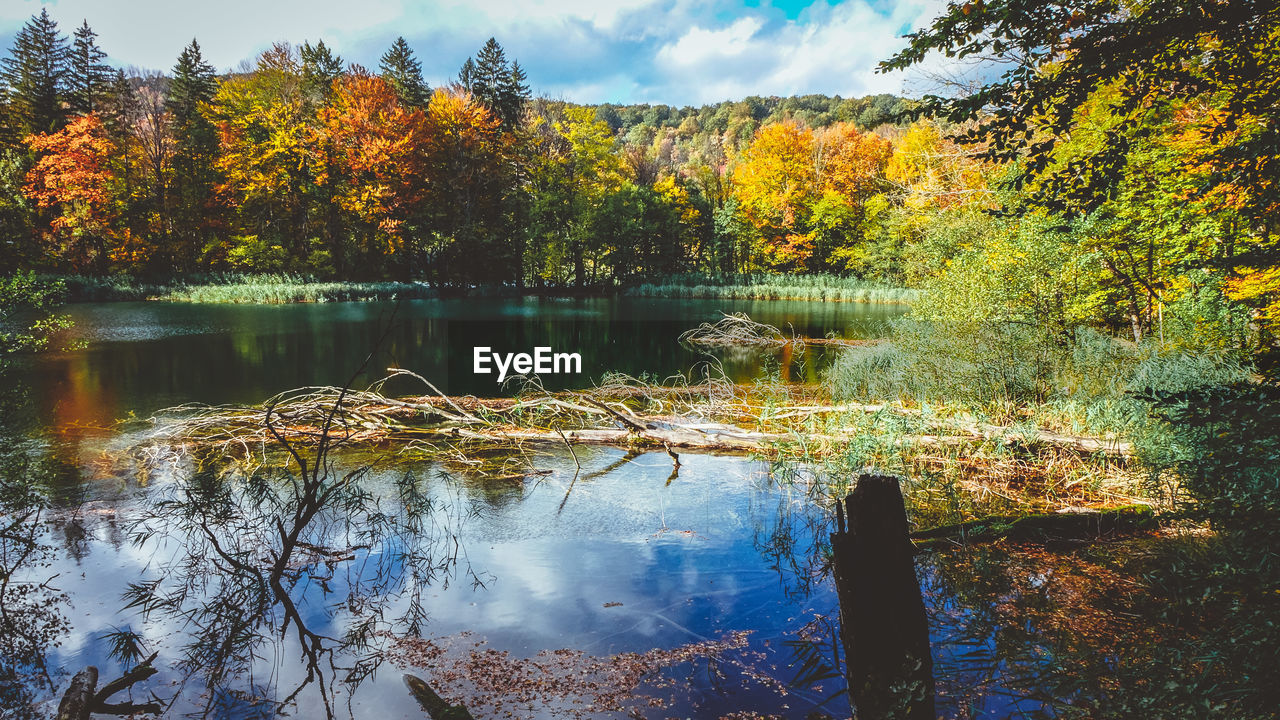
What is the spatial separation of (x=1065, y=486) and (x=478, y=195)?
4020 cm

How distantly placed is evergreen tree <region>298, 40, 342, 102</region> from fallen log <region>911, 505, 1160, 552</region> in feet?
147

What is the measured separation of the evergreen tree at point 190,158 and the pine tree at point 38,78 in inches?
210

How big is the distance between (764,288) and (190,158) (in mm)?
37204

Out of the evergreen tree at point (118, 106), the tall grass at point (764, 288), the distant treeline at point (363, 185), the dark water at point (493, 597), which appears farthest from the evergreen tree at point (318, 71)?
the dark water at point (493, 597)

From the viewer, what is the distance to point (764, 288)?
A: 41.7 m

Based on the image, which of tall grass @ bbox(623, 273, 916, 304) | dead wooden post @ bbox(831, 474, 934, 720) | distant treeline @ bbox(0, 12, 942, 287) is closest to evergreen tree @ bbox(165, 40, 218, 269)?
distant treeline @ bbox(0, 12, 942, 287)

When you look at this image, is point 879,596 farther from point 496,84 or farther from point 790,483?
point 496,84

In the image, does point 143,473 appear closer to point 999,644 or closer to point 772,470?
point 772,470

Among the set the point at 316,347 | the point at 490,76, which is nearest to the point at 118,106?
the point at 490,76

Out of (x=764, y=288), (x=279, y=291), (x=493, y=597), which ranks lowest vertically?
(x=493, y=597)

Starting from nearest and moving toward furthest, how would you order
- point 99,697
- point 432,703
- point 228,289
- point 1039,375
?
point 99,697 < point 432,703 < point 1039,375 < point 228,289

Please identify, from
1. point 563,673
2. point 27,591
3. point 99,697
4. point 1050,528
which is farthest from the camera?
point 1050,528

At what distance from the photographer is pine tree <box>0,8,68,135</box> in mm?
35094

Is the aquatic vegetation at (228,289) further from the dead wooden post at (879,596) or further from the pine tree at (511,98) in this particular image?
the dead wooden post at (879,596)
